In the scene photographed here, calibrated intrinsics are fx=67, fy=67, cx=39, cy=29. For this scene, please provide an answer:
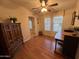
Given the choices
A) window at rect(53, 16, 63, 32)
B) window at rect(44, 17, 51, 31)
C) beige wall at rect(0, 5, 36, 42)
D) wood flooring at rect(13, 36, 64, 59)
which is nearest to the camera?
wood flooring at rect(13, 36, 64, 59)

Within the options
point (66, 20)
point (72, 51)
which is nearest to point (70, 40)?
point (72, 51)

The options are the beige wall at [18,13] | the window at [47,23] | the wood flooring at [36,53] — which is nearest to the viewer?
the wood flooring at [36,53]

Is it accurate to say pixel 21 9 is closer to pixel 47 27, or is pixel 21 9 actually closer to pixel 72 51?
pixel 47 27

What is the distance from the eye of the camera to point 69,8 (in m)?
5.09

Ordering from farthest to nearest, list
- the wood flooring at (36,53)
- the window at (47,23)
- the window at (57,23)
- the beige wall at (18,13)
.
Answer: the window at (47,23) < the window at (57,23) < the beige wall at (18,13) < the wood flooring at (36,53)

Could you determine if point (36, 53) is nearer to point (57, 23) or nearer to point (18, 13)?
point (18, 13)

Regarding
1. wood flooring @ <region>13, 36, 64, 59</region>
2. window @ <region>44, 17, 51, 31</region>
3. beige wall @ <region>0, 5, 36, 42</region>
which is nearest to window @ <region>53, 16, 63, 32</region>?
window @ <region>44, 17, 51, 31</region>

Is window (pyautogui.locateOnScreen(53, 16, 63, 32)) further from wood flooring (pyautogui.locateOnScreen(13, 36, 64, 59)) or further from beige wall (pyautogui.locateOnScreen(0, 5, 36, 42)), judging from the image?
wood flooring (pyautogui.locateOnScreen(13, 36, 64, 59))

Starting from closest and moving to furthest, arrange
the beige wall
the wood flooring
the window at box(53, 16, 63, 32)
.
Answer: the wood flooring < the beige wall < the window at box(53, 16, 63, 32)

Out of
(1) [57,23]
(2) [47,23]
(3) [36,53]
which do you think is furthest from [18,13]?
(1) [57,23]

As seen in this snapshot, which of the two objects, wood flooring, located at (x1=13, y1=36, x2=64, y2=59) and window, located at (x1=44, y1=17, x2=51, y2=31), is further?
window, located at (x1=44, y1=17, x2=51, y2=31)

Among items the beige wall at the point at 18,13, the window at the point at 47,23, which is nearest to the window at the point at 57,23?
the window at the point at 47,23

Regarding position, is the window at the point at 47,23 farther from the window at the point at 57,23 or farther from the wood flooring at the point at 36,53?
the wood flooring at the point at 36,53

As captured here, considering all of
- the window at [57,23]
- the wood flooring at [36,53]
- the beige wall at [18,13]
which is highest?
the beige wall at [18,13]
